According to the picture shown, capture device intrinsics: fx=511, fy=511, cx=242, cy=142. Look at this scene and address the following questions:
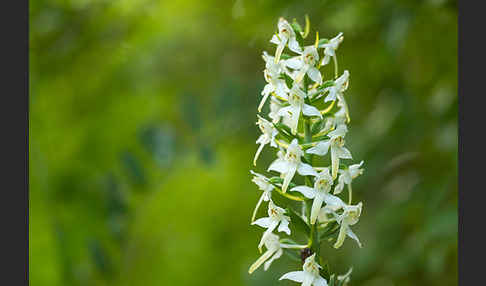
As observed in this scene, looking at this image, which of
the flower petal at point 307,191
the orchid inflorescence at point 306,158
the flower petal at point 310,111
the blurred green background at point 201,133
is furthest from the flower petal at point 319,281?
the blurred green background at point 201,133

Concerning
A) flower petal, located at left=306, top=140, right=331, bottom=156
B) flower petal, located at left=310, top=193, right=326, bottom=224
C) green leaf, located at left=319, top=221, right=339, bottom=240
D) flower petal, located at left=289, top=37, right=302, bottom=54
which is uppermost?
flower petal, located at left=289, top=37, right=302, bottom=54

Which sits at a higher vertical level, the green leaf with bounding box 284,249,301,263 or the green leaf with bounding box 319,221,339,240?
the green leaf with bounding box 319,221,339,240

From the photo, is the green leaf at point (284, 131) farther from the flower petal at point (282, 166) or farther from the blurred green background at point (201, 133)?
the blurred green background at point (201, 133)

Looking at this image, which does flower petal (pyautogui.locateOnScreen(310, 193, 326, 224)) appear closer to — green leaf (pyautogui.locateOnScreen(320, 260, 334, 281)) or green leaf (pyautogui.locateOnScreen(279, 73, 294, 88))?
green leaf (pyautogui.locateOnScreen(320, 260, 334, 281))

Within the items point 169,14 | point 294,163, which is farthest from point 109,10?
point 294,163

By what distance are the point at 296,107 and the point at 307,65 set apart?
128mm

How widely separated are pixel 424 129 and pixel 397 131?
151 mm

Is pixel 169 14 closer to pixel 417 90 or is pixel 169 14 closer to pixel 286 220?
pixel 417 90

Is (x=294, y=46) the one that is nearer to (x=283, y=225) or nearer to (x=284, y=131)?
(x=284, y=131)

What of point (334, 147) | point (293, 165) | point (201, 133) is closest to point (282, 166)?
point (293, 165)

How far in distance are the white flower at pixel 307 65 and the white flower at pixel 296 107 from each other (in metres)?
0.05

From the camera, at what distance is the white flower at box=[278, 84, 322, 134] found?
1.36 m

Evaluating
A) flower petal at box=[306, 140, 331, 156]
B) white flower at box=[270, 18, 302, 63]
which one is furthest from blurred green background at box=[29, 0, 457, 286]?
flower petal at box=[306, 140, 331, 156]

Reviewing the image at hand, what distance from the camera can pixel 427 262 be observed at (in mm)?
2500
